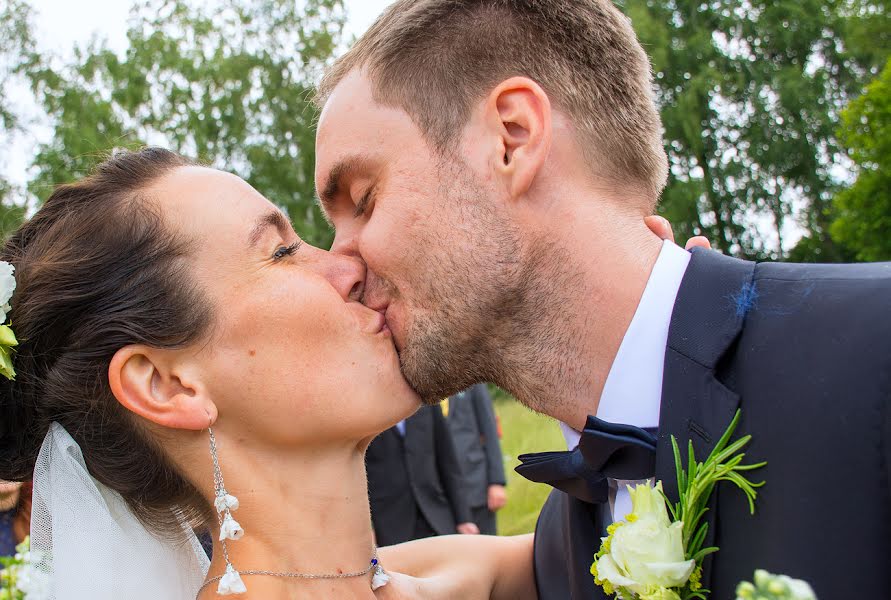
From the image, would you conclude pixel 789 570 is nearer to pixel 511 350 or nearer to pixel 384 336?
pixel 511 350

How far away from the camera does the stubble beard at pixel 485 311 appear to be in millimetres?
2963

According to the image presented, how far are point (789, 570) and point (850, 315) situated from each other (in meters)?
0.66

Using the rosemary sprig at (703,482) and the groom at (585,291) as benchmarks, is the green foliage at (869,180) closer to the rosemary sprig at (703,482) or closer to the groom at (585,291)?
the groom at (585,291)

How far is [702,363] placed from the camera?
241 centimetres

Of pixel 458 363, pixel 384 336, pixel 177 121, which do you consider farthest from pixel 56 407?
pixel 177 121

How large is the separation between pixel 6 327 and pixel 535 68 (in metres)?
2.08

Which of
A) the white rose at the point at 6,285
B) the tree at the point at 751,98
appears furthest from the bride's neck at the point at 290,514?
the tree at the point at 751,98

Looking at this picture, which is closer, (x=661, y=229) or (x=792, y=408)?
(x=792, y=408)

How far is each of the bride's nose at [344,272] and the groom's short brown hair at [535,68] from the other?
56 cm

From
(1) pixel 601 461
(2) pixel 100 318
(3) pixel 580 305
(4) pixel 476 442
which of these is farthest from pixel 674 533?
(4) pixel 476 442

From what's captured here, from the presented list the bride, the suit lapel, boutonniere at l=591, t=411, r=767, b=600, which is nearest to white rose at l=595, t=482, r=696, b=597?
boutonniere at l=591, t=411, r=767, b=600

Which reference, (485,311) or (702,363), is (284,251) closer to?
(485,311)

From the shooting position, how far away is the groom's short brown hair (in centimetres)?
317

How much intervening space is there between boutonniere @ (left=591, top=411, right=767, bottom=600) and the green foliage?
3226 centimetres
